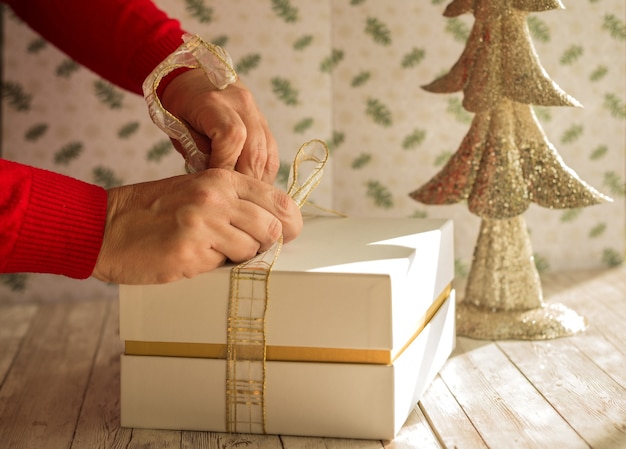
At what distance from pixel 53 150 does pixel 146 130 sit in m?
0.21

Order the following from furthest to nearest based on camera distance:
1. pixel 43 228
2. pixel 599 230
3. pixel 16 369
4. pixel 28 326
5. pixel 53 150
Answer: pixel 599 230, pixel 53 150, pixel 28 326, pixel 16 369, pixel 43 228

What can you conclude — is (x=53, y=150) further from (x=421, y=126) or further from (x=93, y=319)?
(x=421, y=126)

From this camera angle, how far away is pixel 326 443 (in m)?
1.00

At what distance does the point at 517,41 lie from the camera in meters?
1.39

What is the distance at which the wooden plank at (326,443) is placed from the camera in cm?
99

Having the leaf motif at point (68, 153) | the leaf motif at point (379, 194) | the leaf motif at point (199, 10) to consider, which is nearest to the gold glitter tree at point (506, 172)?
the leaf motif at point (379, 194)

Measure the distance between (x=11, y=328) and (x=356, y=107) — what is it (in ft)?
3.10

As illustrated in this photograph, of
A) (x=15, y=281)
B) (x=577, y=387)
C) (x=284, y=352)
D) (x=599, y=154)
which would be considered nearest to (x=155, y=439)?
(x=284, y=352)

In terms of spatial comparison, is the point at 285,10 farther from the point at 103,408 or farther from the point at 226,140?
the point at 103,408

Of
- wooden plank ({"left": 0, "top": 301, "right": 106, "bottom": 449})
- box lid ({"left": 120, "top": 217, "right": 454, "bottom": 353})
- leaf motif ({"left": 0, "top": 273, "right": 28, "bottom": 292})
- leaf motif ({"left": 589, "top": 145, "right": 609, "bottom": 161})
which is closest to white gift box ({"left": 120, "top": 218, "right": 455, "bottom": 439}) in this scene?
box lid ({"left": 120, "top": 217, "right": 454, "bottom": 353})

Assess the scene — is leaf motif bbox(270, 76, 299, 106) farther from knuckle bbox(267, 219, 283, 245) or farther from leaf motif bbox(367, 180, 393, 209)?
knuckle bbox(267, 219, 283, 245)

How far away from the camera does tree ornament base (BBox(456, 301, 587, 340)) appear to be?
1389 mm

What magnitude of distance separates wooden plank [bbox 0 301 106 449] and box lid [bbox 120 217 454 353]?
0.18 metres

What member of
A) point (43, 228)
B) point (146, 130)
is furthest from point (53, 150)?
point (43, 228)
